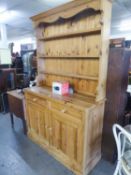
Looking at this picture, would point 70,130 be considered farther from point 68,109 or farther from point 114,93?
point 114,93

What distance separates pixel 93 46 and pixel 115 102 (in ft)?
2.43

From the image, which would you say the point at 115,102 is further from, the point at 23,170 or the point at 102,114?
the point at 23,170

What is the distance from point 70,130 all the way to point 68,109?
0.86 ft

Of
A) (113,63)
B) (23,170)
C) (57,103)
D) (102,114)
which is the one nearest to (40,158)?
(23,170)

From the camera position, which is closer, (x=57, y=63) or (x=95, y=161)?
(x=95, y=161)

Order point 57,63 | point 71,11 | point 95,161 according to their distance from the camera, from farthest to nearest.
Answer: point 57,63 → point 95,161 → point 71,11

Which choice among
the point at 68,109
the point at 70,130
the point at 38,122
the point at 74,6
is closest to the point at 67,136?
the point at 70,130

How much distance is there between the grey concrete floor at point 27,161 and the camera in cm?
172

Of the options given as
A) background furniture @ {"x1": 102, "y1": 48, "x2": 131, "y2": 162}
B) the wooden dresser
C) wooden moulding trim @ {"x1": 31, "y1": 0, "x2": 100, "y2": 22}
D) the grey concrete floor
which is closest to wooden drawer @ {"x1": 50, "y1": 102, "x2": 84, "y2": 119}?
the wooden dresser

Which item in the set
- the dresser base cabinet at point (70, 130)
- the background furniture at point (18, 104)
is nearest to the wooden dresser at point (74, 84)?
the dresser base cabinet at point (70, 130)

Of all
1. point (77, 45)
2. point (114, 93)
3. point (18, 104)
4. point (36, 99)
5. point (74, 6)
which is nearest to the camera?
point (74, 6)

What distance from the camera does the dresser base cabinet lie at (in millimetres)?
1492

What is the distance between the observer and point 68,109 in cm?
156

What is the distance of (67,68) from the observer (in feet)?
6.73
